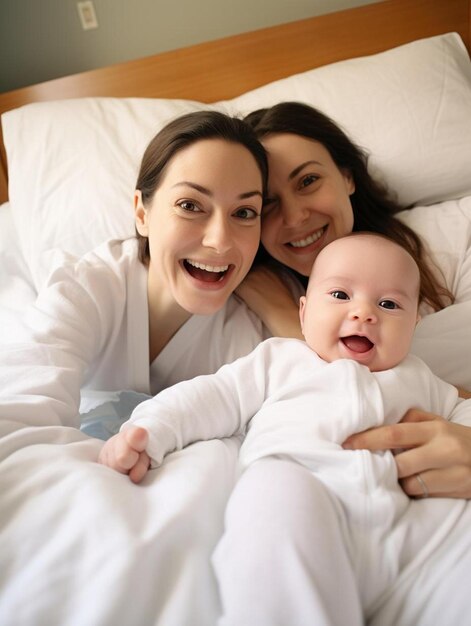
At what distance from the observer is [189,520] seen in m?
0.70

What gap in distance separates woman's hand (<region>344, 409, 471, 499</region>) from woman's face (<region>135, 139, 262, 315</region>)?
1.64 ft

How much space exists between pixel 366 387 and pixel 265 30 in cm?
174

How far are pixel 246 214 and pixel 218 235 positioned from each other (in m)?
0.14

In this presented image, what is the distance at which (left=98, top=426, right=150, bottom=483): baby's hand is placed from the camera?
80cm

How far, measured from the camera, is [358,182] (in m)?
1.55

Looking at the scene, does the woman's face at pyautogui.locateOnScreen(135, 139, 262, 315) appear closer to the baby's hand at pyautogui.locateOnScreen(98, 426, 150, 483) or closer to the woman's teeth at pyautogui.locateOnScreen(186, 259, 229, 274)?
the woman's teeth at pyautogui.locateOnScreen(186, 259, 229, 274)

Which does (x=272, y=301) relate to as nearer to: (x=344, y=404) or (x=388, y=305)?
(x=388, y=305)

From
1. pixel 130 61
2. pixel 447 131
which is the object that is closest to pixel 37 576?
pixel 447 131

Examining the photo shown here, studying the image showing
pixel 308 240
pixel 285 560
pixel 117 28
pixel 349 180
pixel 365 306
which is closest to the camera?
pixel 285 560

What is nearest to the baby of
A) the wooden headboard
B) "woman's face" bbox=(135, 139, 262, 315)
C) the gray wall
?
"woman's face" bbox=(135, 139, 262, 315)

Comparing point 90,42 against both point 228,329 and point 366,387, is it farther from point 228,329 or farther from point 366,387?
point 366,387

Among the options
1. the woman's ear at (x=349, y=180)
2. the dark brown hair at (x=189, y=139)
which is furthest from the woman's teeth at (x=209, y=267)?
the woman's ear at (x=349, y=180)

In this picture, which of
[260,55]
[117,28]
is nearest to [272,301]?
[260,55]

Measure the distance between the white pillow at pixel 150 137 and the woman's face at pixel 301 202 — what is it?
1.33 ft
